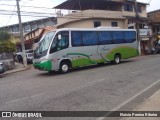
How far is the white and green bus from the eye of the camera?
1695 centimetres

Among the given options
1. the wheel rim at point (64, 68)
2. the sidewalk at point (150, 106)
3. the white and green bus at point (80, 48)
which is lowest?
the sidewalk at point (150, 106)

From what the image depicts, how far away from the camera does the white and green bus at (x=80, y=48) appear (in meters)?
17.0

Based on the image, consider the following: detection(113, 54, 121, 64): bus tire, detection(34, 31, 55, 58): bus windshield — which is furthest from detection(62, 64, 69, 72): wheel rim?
detection(113, 54, 121, 64): bus tire

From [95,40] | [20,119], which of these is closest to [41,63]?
[95,40]

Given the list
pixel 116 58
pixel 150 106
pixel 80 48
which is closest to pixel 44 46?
pixel 80 48

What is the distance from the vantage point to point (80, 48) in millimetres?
18859

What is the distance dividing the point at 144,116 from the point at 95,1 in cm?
3408

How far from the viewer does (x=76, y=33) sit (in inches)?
738

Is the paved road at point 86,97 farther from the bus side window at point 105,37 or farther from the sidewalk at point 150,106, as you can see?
the bus side window at point 105,37

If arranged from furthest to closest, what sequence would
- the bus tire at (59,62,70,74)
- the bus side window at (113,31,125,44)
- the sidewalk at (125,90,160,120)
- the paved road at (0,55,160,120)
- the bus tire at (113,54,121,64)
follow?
the bus tire at (113,54,121,64)
the bus side window at (113,31,125,44)
the bus tire at (59,62,70,74)
the paved road at (0,55,160,120)
the sidewalk at (125,90,160,120)

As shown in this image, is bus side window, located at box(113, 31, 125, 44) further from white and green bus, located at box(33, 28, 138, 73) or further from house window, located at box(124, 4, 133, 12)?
house window, located at box(124, 4, 133, 12)

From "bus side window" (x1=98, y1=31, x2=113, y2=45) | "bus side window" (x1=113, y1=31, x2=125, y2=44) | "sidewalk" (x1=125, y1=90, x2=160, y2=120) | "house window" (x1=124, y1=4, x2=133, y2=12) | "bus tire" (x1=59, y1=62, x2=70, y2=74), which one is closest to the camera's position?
"sidewalk" (x1=125, y1=90, x2=160, y2=120)

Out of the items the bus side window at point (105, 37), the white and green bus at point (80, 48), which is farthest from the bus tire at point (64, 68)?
the bus side window at point (105, 37)

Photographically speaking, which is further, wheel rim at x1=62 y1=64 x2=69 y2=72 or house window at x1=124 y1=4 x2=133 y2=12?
house window at x1=124 y1=4 x2=133 y2=12
